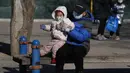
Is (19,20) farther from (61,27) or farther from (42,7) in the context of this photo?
(42,7)

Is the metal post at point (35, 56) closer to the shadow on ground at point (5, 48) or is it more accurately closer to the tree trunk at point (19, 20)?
the tree trunk at point (19, 20)

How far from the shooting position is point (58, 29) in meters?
8.01

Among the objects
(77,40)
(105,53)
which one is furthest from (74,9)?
(105,53)

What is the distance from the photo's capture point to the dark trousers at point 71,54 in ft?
25.4

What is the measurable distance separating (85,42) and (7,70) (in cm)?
254

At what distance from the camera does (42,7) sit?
67.6 feet

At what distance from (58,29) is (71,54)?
0.54m

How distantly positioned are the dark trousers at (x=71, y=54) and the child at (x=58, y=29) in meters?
0.14

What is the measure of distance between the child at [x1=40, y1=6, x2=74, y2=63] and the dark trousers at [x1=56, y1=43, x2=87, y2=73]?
0.45 ft

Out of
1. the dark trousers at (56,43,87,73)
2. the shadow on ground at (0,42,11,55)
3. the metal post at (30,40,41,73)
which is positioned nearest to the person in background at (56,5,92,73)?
the dark trousers at (56,43,87,73)

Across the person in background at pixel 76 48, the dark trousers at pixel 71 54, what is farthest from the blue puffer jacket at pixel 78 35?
the dark trousers at pixel 71 54

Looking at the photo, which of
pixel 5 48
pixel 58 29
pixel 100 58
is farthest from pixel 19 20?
pixel 58 29

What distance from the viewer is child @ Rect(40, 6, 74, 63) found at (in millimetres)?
7871

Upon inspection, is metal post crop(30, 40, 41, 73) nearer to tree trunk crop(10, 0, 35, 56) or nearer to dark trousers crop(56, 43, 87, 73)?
dark trousers crop(56, 43, 87, 73)
